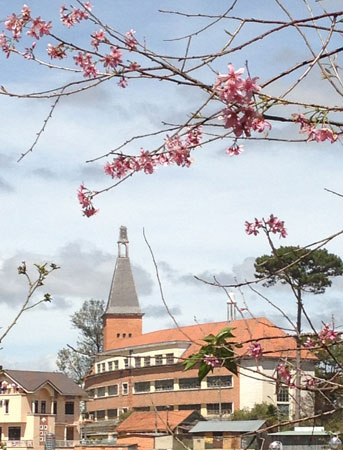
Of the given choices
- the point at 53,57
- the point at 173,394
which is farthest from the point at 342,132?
the point at 173,394

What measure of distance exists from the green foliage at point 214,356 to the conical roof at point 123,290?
266 feet

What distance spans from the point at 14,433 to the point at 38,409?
2.07 m

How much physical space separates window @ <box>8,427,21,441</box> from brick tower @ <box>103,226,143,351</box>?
76.7 ft

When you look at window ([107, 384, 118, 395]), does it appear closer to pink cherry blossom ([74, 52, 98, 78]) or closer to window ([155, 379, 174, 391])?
window ([155, 379, 174, 391])

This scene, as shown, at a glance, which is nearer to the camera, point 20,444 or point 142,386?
point 20,444

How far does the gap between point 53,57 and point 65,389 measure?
185 ft

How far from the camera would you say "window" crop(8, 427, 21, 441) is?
55594 millimetres

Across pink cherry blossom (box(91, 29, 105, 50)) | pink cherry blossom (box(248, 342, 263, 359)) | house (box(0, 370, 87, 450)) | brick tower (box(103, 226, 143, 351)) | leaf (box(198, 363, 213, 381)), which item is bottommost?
leaf (box(198, 363, 213, 381))

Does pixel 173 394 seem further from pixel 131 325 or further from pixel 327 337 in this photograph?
pixel 327 337

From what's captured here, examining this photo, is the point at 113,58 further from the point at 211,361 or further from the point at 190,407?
the point at 190,407

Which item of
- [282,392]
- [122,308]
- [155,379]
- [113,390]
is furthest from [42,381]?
[282,392]

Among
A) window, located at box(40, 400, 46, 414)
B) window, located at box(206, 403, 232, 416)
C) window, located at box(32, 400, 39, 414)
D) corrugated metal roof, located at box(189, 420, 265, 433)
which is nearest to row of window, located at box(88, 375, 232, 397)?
window, located at box(206, 403, 232, 416)

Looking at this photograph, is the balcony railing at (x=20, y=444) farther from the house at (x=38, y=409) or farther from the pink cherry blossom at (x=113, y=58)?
the pink cherry blossom at (x=113, y=58)

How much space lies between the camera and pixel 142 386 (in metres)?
68.8
